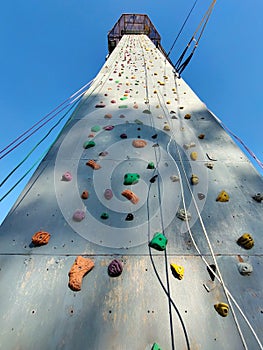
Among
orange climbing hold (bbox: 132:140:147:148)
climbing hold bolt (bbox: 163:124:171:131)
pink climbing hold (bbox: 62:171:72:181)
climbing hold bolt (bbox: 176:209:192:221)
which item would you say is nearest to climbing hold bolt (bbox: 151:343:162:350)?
climbing hold bolt (bbox: 176:209:192:221)

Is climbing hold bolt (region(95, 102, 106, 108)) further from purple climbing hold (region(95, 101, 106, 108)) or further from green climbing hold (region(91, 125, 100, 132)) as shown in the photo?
green climbing hold (region(91, 125, 100, 132))

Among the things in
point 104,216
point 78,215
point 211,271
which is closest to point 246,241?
point 211,271

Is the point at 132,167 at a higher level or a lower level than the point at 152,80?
lower

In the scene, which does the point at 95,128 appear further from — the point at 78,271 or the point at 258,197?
the point at 258,197

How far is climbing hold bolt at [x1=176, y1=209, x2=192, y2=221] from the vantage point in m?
1.37

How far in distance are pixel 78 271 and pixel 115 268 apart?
193 mm

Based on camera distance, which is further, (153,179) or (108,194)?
(153,179)

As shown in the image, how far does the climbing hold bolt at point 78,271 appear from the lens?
3.37 ft

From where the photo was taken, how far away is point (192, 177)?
5.44 feet

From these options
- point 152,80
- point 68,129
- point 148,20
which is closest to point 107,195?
point 68,129

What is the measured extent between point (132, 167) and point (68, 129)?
967mm

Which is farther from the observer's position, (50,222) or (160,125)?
(160,125)

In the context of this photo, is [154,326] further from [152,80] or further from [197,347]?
[152,80]

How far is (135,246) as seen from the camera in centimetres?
121
